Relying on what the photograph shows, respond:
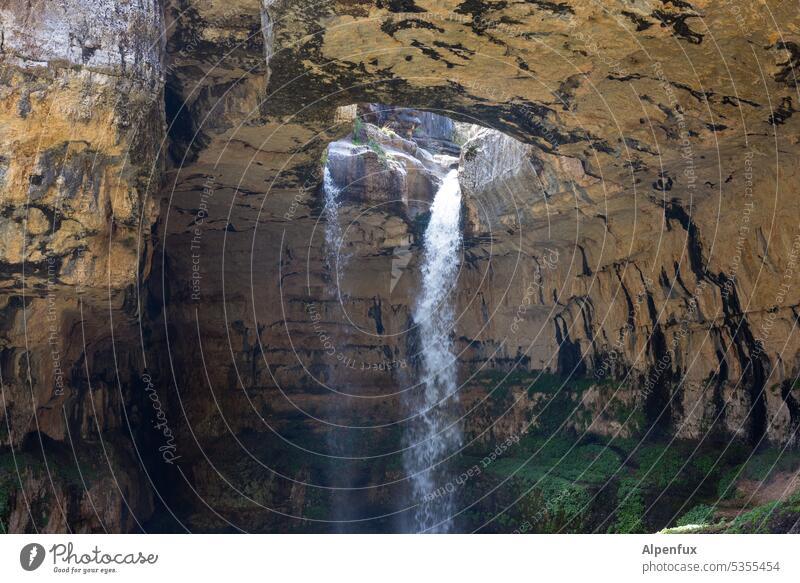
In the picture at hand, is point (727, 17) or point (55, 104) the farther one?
point (55, 104)

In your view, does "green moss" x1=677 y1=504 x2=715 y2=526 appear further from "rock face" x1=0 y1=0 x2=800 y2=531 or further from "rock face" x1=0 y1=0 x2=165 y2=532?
"rock face" x1=0 y1=0 x2=165 y2=532

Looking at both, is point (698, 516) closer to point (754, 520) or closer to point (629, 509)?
point (629, 509)

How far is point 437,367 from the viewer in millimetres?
24641

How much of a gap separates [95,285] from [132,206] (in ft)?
5.57

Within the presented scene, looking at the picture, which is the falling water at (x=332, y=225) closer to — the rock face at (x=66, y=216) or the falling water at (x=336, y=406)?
the falling water at (x=336, y=406)

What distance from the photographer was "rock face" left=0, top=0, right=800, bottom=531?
1202 cm

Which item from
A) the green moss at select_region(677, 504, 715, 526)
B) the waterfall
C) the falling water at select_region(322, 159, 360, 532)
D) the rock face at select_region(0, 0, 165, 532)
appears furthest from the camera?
the falling water at select_region(322, 159, 360, 532)

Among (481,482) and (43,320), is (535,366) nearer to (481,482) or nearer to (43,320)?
Result: (481,482)

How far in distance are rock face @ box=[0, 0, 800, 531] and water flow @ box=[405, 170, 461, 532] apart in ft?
1.61

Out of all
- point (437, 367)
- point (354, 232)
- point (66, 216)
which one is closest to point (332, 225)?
point (354, 232)

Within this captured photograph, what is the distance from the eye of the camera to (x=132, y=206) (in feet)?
44.3

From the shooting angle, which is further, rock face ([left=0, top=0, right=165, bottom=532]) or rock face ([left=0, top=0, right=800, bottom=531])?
rock face ([left=0, top=0, right=800, bottom=531])

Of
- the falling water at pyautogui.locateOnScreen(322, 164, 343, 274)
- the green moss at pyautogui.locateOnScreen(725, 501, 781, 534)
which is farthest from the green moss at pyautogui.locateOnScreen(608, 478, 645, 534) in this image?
the falling water at pyautogui.locateOnScreen(322, 164, 343, 274)

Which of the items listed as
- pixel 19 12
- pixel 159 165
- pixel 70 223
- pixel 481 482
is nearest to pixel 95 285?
pixel 70 223
